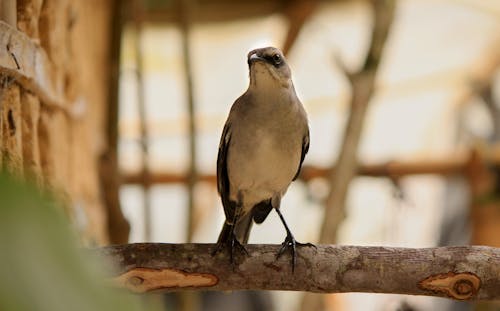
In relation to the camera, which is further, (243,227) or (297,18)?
(297,18)

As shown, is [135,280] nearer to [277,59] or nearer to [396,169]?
[277,59]

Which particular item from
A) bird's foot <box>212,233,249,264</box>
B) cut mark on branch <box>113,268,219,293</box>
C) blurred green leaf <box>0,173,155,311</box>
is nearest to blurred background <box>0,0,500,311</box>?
bird's foot <box>212,233,249,264</box>

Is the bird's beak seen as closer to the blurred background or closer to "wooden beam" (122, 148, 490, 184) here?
the blurred background

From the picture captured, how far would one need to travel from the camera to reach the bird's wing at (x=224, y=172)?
2.64m

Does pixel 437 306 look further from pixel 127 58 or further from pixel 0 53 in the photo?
pixel 0 53

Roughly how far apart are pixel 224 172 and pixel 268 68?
444 mm

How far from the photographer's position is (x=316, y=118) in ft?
20.0

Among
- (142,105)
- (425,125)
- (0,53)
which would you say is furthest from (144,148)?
(425,125)

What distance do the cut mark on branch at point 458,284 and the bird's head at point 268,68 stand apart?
0.89m

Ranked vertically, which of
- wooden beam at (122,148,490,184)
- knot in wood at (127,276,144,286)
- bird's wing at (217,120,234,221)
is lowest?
knot in wood at (127,276,144,286)

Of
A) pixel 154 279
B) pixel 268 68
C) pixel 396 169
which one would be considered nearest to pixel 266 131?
pixel 268 68

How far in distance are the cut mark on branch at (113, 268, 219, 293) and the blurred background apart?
192 cm

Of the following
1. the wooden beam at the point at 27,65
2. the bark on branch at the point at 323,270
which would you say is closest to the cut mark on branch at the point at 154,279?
the bark on branch at the point at 323,270

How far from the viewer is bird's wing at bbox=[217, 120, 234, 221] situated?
2641 millimetres
